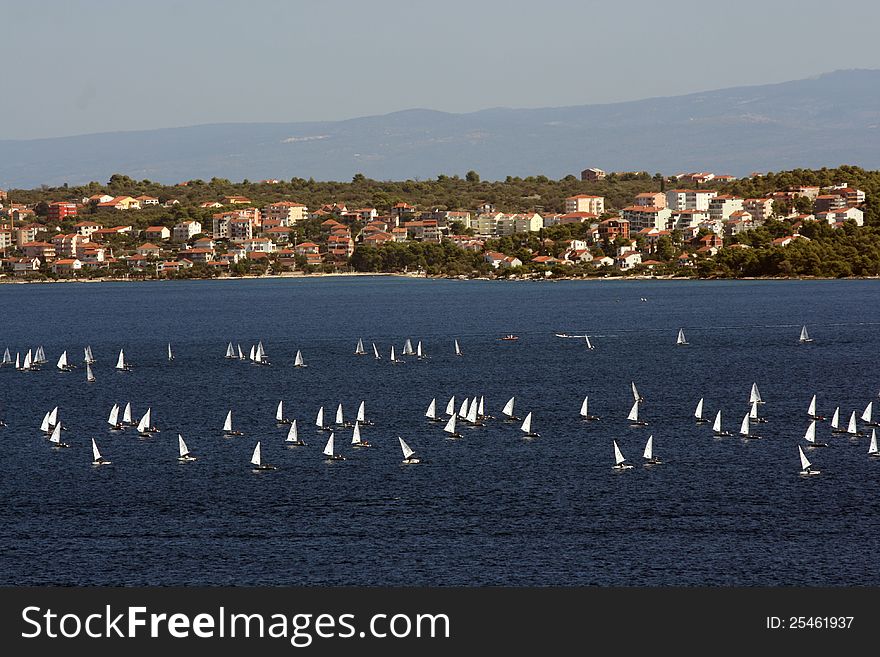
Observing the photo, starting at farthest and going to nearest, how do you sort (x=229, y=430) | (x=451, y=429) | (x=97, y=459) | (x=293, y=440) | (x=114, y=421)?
(x=114, y=421)
(x=229, y=430)
(x=451, y=429)
(x=293, y=440)
(x=97, y=459)

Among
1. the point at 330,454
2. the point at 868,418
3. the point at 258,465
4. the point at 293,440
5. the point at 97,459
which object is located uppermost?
the point at 97,459

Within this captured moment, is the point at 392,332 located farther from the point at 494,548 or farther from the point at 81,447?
the point at 494,548

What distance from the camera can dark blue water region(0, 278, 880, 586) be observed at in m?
45.6

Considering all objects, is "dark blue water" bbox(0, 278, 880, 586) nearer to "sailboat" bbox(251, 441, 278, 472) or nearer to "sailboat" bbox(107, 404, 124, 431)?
"sailboat" bbox(251, 441, 278, 472)

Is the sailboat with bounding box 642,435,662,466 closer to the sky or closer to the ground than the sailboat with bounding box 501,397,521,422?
closer to the sky

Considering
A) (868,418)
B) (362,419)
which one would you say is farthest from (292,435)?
(868,418)

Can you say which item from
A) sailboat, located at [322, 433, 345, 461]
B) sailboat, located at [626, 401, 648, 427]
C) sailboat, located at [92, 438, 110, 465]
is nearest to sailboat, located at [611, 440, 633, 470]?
sailboat, located at [626, 401, 648, 427]

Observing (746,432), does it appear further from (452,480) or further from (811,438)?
(452,480)

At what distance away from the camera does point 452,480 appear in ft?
190

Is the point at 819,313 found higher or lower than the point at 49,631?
lower

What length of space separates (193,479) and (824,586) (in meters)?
26.9

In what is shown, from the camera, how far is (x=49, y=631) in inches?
1334

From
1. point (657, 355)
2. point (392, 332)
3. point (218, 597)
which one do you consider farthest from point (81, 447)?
point (392, 332)

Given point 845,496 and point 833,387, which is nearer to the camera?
point 845,496
